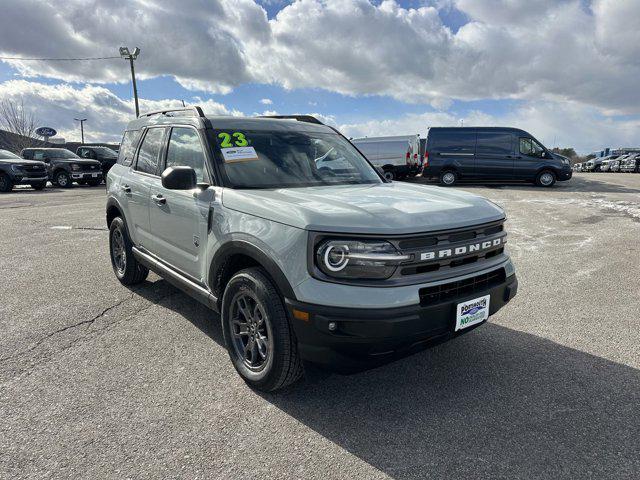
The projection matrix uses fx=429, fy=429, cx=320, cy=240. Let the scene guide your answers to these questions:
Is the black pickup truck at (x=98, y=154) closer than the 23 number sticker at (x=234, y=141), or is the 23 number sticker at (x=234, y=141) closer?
the 23 number sticker at (x=234, y=141)

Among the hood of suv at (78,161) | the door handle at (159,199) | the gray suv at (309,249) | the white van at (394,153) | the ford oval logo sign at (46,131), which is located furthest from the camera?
the ford oval logo sign at (46,131)

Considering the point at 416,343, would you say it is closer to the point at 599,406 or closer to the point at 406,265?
the point at 406,265

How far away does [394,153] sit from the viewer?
1994 centimetres

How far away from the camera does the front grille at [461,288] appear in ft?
8.09

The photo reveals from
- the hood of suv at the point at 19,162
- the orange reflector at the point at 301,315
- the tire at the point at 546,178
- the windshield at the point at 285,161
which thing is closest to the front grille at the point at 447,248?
the orange reflector at the point at 301,315

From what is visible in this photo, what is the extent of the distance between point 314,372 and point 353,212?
134 centimetres

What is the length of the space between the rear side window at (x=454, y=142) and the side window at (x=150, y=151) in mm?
14431

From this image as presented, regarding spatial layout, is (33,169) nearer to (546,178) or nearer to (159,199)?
(159,199)

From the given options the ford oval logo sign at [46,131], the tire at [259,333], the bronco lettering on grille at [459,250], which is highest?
the ford oval logo sign at [46,131]

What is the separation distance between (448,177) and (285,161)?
48.9 ft

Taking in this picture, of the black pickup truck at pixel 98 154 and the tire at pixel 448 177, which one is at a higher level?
the black pickup truck at pixel 98 154

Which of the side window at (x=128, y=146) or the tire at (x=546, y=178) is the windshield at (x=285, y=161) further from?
the tire at (x=546, y=178)

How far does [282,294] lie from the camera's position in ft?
8.29

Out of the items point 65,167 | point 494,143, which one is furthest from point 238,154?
point 65,167
